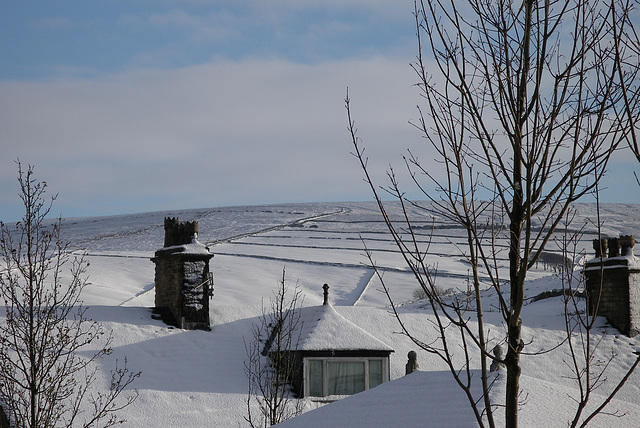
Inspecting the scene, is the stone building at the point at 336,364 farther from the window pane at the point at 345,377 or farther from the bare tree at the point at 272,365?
the bare tree at the point at 272,365

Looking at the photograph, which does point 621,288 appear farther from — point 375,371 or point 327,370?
point 327,370

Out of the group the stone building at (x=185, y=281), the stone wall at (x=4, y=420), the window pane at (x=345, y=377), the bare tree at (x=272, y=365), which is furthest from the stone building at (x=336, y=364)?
the stone wall at (x=4, y=420)

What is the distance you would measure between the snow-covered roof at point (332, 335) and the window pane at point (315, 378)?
0.41m

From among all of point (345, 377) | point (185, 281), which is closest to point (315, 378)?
point (345, 377)

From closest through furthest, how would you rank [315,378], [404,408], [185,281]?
[404,408]
[315,378]
[185,281]

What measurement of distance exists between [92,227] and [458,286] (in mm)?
39229

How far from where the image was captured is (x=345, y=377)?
1780 cm

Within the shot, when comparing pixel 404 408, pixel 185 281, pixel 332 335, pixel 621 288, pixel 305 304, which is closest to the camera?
pixel 404 408

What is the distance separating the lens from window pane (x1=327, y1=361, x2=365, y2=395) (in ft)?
58.0

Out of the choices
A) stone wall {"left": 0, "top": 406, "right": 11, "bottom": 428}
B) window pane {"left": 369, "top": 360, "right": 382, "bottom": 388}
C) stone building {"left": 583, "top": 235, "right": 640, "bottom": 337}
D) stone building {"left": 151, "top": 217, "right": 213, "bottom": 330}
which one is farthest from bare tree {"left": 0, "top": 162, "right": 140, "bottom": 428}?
stone building {"left": 583, "top": 235, "right": 640, "bottom": 337}

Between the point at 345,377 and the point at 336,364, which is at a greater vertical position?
the point at 336,364

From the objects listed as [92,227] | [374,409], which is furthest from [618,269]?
[92,227]

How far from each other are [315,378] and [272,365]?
1.12m

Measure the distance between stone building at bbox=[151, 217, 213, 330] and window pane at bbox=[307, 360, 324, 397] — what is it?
3243 millimetres
